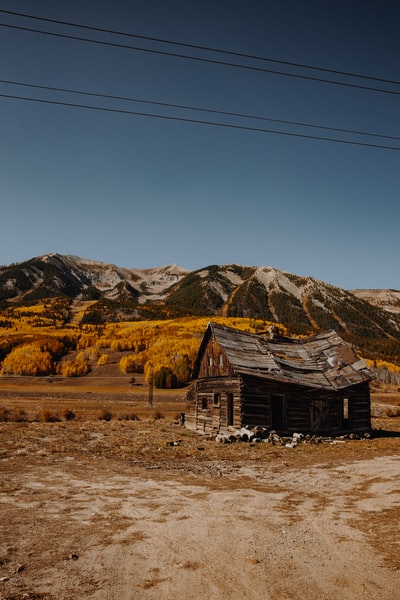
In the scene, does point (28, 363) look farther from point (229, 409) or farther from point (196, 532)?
point (196, 532)

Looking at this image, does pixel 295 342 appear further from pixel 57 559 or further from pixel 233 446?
pixel 57 559

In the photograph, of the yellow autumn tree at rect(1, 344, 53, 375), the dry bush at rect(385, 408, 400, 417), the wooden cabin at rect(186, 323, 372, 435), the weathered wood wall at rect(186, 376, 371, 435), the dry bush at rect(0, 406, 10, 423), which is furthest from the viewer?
the yellow autumn tree at rect(1, 344, 53, 375)

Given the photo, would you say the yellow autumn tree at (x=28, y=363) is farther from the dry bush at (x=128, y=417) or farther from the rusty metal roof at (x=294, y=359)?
the rusty metal roof at (x=294, y=359)

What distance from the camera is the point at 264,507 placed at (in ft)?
35.3

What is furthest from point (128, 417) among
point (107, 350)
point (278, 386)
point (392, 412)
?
point (107, 350)

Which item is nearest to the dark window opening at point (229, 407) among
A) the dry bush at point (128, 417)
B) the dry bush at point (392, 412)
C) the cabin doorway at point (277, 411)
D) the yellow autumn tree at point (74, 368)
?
the cabin doorway at point (277, 411)

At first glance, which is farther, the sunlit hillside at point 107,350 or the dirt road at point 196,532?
the sunlit hillside at point 107,350

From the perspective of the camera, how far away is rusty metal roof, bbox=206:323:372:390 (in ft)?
86.5

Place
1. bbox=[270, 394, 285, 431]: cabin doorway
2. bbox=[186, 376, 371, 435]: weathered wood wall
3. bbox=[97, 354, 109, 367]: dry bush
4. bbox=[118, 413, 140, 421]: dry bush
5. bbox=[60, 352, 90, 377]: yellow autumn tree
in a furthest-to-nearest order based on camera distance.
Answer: bbox=[97, 354, 109, 367]: dry bush, bbox=[60, 352, 90, 377]: yellow autumn tree, bbox=[118, 413, 140, 421]: dry bush, bbox=[270, 394, 285, 431]: cabin doorway, bbox=[186, 376, 371, 435]: weathered wood wall

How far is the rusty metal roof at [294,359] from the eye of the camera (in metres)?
26.4

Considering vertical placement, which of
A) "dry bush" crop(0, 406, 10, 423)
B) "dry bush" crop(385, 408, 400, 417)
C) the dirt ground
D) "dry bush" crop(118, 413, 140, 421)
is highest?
the dirt ground

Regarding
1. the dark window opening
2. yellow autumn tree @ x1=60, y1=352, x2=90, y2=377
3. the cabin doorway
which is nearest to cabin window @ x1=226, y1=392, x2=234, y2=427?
the dark window opening

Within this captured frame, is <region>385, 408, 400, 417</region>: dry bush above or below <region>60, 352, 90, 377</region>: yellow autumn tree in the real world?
below

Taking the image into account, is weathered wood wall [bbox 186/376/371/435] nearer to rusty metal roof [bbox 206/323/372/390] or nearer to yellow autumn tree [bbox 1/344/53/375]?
rusty metal roof [bbox 206/323/372/390]
